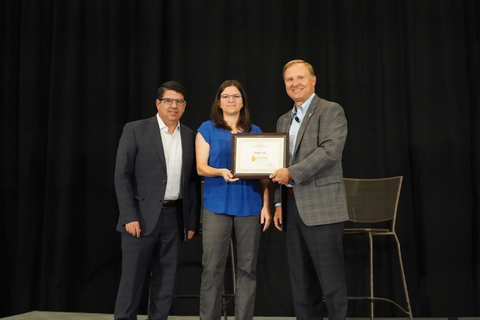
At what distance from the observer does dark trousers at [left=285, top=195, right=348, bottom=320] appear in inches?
116

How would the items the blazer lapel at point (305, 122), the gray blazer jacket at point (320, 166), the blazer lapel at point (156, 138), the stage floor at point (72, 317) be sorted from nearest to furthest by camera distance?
the gray blazer jacket at point (320, 166)
the blazer lapel at point (305, 122)
the blazer lapel at point (156, 138)
the stage floor at point (72, 317)

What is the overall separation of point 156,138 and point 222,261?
864 millimetres

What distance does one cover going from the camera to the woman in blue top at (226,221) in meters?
3.04

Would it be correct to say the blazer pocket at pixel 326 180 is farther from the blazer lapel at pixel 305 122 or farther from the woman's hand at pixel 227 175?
the woman's hand at pixel 227 175

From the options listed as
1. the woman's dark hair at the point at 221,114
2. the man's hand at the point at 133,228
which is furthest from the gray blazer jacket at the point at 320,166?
the man's hand at the point at 133,228

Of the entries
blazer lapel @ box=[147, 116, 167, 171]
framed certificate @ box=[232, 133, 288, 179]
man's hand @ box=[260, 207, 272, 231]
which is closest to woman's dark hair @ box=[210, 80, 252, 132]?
framed certificate @ box=[232, 133, 288, 179]

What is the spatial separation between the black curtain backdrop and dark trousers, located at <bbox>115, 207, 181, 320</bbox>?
1.32 metres

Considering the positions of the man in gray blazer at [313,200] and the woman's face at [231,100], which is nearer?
the man in gray blazer at [313,200]

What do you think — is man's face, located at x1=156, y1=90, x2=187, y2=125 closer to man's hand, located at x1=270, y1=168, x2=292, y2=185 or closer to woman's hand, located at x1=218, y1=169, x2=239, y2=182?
woman's hand, located at x1=218, y1=169, x2=239, y2=182

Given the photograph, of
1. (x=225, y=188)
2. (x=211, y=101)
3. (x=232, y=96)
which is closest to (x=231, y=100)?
(x=232, y=96)

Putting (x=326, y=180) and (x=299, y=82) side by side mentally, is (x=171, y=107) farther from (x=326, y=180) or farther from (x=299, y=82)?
(x=326, y=180)

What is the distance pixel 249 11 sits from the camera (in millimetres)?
4762

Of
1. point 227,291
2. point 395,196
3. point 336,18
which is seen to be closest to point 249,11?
point 336,18

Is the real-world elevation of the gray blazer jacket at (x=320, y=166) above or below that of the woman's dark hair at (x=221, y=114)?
below
